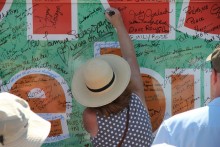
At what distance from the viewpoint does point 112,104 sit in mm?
2982

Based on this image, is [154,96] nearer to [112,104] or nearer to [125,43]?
[125,43]

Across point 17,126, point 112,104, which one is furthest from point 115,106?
point 17,126

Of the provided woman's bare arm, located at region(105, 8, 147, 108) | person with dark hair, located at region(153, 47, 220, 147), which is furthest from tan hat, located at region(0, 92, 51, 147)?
woman's bare arm, located at region(105, 8, 147, 108)

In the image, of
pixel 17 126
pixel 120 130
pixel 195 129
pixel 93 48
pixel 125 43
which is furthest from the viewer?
pixel 93 48

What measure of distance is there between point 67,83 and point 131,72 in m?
0.46

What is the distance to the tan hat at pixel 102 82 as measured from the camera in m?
3.01

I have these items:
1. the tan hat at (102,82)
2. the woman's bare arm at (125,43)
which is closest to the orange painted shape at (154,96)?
the woman's bare arm at (125,43)

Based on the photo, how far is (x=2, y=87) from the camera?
350 cm

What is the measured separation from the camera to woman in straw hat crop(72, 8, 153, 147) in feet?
9.66

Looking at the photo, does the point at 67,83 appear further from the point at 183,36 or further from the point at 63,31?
the point at 183,36

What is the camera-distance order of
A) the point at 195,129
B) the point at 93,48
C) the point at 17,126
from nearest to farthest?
the point at 17,126 < the point at 195,129 < the point at 93,48

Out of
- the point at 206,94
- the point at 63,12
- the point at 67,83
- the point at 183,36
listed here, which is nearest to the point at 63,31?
the point at 63,12

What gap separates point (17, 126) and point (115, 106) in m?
1.11

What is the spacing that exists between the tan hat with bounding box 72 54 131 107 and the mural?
1.02 ft
